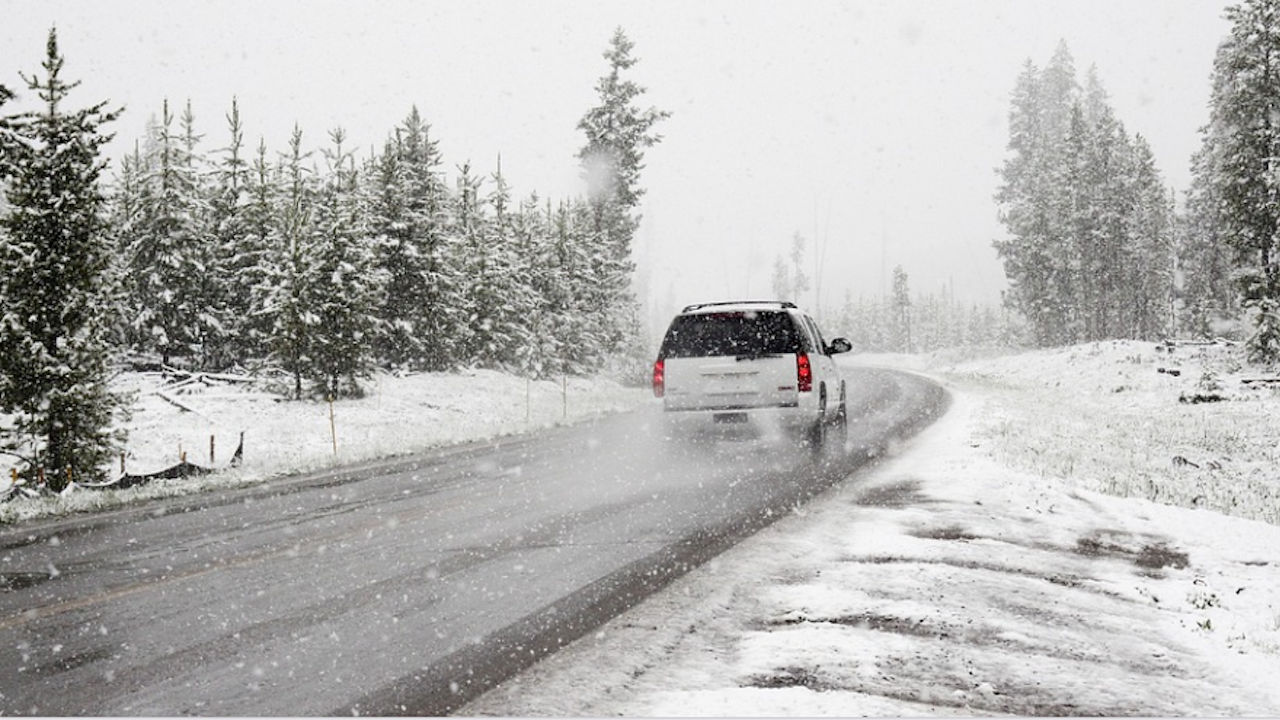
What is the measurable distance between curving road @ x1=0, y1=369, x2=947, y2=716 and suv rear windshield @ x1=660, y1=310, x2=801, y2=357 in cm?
185

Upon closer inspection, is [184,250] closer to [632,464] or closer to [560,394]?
[560,394]

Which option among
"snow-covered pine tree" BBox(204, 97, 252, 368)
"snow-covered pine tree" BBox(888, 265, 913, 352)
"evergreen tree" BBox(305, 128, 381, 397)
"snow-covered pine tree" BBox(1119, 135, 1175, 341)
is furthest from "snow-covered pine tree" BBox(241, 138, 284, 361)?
"snow-covered pine tree" BBox(888, 265, 913, 352)

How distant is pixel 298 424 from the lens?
67.0 feet

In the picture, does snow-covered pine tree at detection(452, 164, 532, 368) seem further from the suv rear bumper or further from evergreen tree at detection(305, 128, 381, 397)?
the suv rear bumper

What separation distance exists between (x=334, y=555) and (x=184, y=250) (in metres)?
25.9

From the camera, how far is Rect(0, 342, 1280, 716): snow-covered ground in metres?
3.83

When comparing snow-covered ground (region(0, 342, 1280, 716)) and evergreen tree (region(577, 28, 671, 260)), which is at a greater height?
evergreen tree (region(577, 28, 671, 260))

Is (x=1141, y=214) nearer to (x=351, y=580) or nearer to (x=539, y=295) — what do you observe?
(x=539, y=295)

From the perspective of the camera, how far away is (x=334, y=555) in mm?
6785

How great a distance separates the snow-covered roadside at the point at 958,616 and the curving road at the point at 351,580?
50cm

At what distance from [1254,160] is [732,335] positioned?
83.3 feet

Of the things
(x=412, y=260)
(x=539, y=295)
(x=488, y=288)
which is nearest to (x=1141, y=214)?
(x=539, y=295)

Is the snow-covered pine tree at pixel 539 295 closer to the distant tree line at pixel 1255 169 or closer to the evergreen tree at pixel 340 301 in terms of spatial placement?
the evergreen tree at pixel 340 301

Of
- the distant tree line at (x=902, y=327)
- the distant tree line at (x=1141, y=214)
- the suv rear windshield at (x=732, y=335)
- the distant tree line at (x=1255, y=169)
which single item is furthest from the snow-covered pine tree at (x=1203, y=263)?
the distant tree line at (x=902, y=327)
